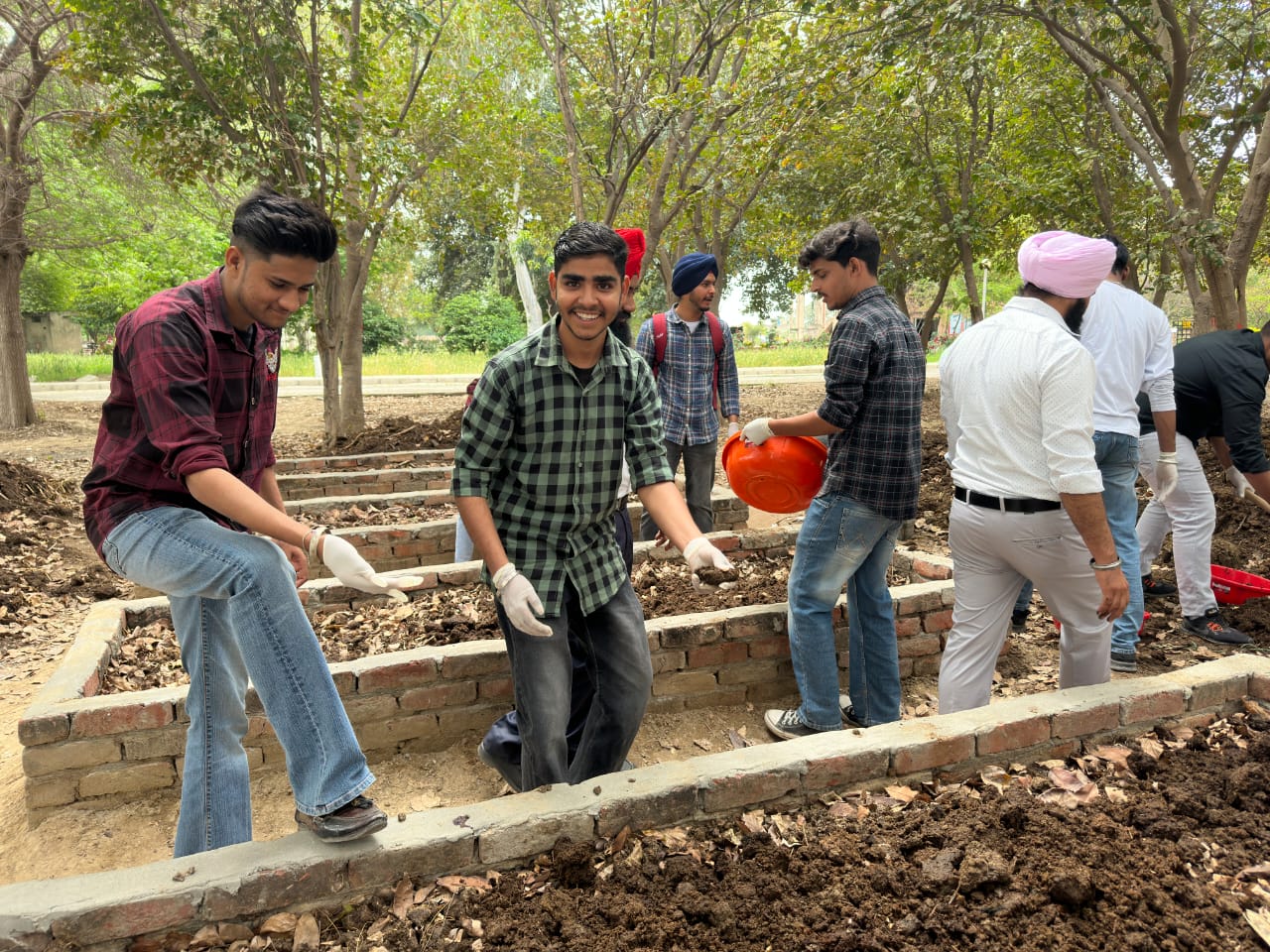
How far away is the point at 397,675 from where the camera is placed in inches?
136

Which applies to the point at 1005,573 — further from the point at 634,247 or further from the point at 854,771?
the point at 634,247

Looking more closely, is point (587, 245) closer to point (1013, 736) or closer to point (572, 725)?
point (572, 725)

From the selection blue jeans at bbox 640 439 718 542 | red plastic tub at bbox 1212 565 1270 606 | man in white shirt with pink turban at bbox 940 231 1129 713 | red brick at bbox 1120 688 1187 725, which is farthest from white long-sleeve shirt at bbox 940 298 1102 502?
red plastic tub at bbox 1212 565 1270 606

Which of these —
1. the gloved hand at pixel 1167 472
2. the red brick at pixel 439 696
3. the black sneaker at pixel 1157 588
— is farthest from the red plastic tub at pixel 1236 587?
the red brick at pixel 439 696

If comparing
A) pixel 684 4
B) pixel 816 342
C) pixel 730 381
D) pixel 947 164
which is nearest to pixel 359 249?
pixel 684 4

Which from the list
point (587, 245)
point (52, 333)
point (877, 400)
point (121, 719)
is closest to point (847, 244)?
point (877, 400)

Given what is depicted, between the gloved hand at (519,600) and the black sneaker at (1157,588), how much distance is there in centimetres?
446

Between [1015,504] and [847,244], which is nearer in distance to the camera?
[1015,504]

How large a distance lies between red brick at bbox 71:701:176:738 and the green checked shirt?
161 centimetres

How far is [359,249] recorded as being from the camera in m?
10.4

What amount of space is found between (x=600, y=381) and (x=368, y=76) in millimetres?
7782

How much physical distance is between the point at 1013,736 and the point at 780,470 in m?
1.36

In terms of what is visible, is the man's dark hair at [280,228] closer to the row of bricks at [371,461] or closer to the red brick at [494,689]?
the red brick at [494,689]

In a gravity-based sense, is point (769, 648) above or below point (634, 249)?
below
